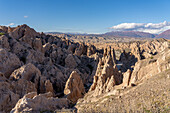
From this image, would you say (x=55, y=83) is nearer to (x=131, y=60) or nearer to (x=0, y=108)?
(x=0, y=108)

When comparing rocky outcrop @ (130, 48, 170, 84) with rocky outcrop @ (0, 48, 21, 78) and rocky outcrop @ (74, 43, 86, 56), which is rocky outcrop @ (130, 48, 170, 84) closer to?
rocky outcrop @ (0, 48, 21, 78)

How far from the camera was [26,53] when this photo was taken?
47.4m

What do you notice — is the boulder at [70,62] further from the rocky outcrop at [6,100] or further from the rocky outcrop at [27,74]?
the rocky outcrop at [6,100]

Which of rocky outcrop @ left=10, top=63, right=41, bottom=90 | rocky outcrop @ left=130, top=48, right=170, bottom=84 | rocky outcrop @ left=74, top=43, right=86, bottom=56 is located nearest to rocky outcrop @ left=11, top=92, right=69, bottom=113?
rocky outcrop @ left=10, top=63, right=41, bottom=90

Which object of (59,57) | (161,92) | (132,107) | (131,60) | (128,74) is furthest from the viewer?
(131,60)

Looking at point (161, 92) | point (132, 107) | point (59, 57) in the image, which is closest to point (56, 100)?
point (132, 107)

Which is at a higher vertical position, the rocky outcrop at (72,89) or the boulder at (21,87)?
the boulder at (21,87)

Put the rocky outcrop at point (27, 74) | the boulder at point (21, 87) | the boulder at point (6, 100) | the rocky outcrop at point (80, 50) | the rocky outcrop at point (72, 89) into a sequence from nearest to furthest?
the boulder at point (6, 100) < the boulder at point (21, 87) < the rocky outcrop at point (27, 74) < the rocky outcrop at point (72, 89) < the rocky outcrop at point (80, 50)

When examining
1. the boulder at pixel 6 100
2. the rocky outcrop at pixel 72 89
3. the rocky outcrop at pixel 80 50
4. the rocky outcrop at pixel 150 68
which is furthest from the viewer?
the rocky outcrop at pixel 80 50

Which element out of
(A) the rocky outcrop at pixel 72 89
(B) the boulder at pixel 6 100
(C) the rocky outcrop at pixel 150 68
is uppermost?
(C) the rocky outcrop at pixel 150 68

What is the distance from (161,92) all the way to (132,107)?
433 centimetres

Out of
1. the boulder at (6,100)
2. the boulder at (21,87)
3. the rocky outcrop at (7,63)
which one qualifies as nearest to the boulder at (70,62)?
the rocky outcrop at (7,63)

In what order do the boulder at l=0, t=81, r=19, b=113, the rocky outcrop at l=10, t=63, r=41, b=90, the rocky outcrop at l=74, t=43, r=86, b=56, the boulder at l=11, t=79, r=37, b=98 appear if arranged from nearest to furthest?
the boulder at l=0, t=81, r=19, b=113 < the boulder at l=11, t=79, r=37, b=98 < the rocky outcrop at l=10, t=63, r=41, b=90 < the rocky outcrop at l=74, t=43, r=86, b=56

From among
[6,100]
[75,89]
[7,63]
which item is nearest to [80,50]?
[75,89]
